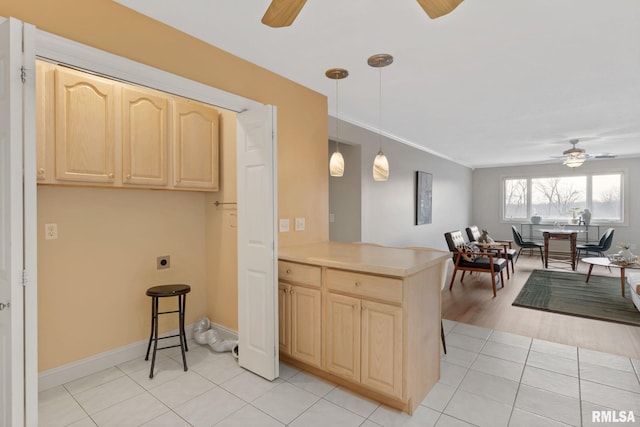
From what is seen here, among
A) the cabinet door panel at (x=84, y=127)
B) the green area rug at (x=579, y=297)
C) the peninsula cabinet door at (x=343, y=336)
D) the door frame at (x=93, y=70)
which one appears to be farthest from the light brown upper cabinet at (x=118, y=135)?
the green area rug at (x=579, y=297)

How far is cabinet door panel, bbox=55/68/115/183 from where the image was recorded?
2.12 m

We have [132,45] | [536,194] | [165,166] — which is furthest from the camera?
[536,194]

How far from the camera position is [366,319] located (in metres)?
2.04

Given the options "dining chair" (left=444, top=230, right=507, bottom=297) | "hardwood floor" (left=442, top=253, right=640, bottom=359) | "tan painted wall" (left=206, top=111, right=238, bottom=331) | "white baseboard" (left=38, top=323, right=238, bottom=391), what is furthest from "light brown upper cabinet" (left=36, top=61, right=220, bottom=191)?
"dining chair" (left=444, top=230, right=507, bottom=297)

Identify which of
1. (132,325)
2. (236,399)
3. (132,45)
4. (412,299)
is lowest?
(236,399)

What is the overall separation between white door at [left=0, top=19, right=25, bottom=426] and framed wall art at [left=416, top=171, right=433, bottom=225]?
552 centimetres

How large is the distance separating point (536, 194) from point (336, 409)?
29.2 ft

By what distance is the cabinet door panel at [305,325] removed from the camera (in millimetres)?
2297

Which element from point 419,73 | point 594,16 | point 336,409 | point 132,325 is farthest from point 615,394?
point 132,325

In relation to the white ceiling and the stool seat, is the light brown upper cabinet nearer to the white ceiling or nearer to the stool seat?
the white ceiling

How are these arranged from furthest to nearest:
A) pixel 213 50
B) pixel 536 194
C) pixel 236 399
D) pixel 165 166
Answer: pixel 536 194, pixel 165 166, pixel 213 50, pixel 236 399

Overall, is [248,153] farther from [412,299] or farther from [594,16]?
[594,16]

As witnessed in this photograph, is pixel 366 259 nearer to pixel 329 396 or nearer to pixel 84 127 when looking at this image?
pixel 329 396

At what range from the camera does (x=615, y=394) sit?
85.5 inches
